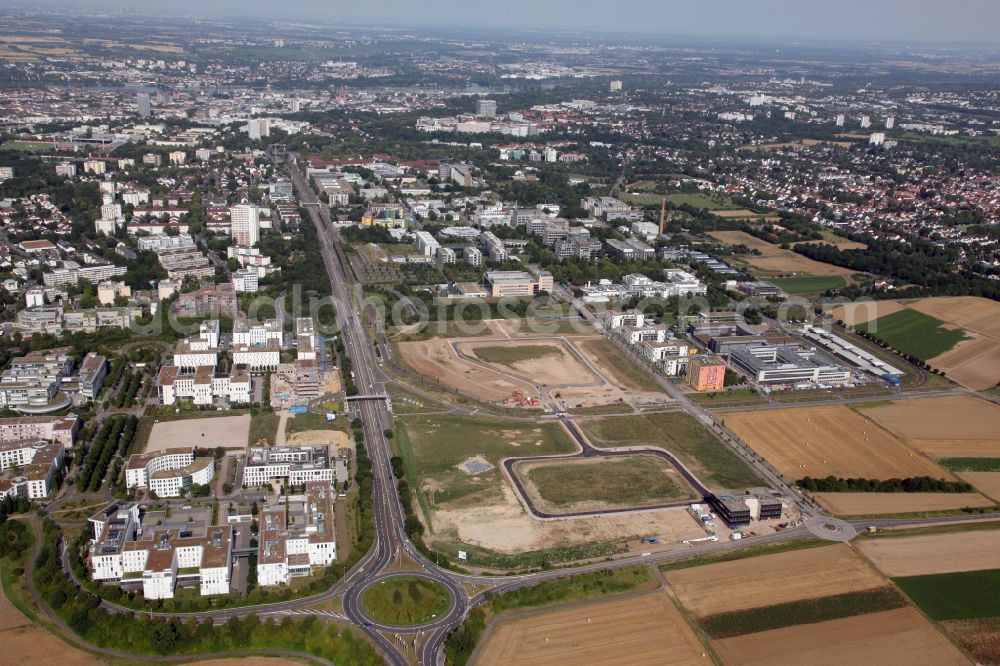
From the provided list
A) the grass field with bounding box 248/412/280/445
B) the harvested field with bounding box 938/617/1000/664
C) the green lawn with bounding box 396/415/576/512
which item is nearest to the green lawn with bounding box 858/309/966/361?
the green lawn with bounding box 396/415/576/512

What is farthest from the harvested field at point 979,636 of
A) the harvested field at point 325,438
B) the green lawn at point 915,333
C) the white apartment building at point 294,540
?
the green lawn at point 915,333

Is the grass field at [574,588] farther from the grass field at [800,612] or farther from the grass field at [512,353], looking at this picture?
the grass field at [512,353]

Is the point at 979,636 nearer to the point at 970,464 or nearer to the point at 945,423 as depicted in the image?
the point at 970,464

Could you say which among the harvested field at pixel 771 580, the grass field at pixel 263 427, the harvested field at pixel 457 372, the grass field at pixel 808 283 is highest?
the grass field at pixel 808 283

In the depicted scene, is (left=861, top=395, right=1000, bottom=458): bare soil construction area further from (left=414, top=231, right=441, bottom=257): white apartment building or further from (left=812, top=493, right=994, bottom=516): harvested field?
(left=414, top=231, right=441, bottom=257): white apartment building

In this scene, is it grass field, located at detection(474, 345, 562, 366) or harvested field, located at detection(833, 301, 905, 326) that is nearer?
grass field, located at detection(474, 345, 562, 366)

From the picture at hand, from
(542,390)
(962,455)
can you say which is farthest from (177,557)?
(962,455)

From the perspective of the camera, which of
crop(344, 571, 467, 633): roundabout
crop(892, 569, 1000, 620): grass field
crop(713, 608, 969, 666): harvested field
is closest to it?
crop(713, 608, 969, 666): harvested field
